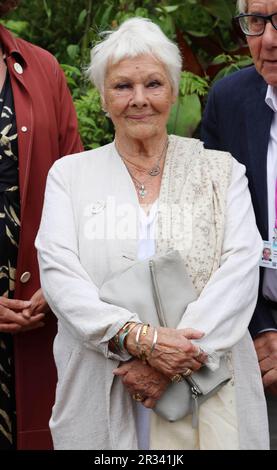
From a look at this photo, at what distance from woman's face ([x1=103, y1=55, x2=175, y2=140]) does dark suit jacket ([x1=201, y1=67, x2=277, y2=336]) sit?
16.7 inches

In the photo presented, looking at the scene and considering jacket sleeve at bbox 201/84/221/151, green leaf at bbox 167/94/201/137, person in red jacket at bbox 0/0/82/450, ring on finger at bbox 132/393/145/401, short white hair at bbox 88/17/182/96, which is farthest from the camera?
green leaf at bbox 167/94/201/137

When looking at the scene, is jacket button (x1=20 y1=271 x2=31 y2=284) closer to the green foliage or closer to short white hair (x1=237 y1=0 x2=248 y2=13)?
short white hair (x1=237 y1=0 x2=248 y2=13)

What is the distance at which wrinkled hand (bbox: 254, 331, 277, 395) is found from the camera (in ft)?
12.5

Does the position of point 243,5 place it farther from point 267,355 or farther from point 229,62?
point 229,62

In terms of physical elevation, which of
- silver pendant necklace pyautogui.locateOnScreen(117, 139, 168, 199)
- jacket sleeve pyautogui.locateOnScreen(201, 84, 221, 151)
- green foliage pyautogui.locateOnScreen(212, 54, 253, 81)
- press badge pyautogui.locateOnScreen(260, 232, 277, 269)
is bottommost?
press badge pyautogui.locateOnScreen(260, 232, 277, 269)

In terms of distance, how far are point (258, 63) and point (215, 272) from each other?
932 mm

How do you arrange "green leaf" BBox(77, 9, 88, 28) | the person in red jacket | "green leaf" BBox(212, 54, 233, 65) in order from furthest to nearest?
"green leaf" BBox(77, 9, 88, 28)
"green leaf" BBox(212, 54, 233, 65)
the person in red jacket

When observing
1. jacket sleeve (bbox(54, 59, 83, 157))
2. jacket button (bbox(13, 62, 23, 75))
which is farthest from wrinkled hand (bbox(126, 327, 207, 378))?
jacket button (bbox(13, 62, 23, 75))

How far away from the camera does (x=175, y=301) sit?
339 cm

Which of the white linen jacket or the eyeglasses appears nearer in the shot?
the white linen jacket

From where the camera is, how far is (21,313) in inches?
155

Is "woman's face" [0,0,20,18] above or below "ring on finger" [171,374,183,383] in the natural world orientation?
above
